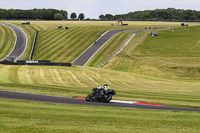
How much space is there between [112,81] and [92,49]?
144ft

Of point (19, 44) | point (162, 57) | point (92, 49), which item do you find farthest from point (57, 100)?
point (19, 44)

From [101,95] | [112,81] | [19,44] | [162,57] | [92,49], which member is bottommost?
[112,81]

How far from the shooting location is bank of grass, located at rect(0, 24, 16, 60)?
3733 inches

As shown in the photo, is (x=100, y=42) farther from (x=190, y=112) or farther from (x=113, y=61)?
(x=190, y=112)

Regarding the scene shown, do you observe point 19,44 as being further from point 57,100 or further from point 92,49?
point 57,100

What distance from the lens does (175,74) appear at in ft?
208

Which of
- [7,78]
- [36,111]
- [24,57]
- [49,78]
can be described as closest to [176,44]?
[24,57]

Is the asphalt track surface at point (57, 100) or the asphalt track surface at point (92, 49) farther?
the asphalt track surface at point (92, 49)

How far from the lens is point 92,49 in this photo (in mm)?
92562

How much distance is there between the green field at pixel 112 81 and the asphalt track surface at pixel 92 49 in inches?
83.3

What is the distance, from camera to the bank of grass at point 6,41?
9481 cm

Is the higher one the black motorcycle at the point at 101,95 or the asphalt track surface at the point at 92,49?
the black motorcycle at the point at 101,95

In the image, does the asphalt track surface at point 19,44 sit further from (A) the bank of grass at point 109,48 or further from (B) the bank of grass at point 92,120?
(B) the bank of grass at point 92,120

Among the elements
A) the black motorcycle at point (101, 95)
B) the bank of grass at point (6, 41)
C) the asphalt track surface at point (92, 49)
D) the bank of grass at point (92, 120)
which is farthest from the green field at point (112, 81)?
the bank of grass at point (6, 41)
